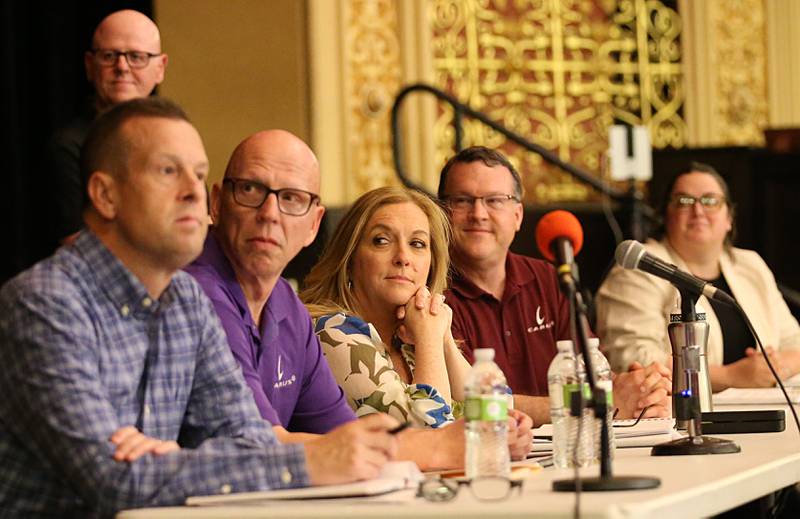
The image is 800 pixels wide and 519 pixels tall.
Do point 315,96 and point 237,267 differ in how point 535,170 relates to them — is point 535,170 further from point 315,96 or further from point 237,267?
point 237,267

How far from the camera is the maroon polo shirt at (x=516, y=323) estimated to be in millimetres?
3934

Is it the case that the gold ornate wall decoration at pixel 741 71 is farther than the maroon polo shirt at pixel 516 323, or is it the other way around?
the gold ornate wall decoration at pixel 741 71

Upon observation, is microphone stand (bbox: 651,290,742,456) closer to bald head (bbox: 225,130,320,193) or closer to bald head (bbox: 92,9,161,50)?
bald head (bbox: 225,130,320,193)

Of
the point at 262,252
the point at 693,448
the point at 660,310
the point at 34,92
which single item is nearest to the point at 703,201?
the point at 660,310

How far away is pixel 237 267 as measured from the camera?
8.95 feet

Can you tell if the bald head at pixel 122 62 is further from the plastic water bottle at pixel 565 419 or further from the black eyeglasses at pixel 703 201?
the plastic water bottle at pixel 565 419

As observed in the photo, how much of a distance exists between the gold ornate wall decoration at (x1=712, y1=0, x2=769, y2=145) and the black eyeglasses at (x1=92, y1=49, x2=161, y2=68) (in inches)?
200

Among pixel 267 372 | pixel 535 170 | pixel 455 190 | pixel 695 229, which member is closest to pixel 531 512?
pixel 267 372

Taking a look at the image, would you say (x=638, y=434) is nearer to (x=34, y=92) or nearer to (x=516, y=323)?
(x=516, y=323)

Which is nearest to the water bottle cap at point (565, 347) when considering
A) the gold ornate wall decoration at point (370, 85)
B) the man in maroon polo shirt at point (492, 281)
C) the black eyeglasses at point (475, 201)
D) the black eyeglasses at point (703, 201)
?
the man in maroon polo shirt at point (492, 281)

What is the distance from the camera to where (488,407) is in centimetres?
232

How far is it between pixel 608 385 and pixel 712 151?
5.04m

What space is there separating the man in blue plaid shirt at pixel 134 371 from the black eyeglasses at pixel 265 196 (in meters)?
0.38

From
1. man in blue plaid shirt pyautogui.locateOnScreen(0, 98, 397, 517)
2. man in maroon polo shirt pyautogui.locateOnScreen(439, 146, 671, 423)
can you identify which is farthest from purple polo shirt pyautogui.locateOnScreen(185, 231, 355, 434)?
man in maroon polo shirt pyautogui.locateOnScreen(439, 146, 671, 423)
